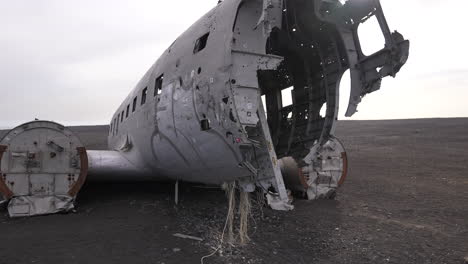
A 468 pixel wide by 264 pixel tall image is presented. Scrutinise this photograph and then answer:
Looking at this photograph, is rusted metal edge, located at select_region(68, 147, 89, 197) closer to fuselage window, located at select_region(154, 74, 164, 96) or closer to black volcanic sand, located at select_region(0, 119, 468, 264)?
black volcanic sand, located at select_region(0, 119, 468, 264)

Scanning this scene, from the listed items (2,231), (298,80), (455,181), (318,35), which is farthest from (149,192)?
(455,181)

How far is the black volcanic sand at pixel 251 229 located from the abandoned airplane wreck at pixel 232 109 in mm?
1056

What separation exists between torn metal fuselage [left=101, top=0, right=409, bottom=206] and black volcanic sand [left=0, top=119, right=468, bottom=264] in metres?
1.28

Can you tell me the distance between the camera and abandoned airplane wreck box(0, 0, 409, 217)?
→ 5566 mm

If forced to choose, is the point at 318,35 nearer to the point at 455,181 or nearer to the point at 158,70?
the point at 158,70

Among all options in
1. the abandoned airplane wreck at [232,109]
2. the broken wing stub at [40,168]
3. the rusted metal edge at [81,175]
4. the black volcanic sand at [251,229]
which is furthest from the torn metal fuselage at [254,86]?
the broken wing stub at [40,168]

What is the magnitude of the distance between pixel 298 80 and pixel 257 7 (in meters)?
2.87

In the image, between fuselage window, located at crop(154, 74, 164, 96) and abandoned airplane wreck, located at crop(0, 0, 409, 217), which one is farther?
fuselage window, located at crop(154, 74, 164, 96)

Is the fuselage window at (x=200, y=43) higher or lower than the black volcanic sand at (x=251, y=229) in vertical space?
higher

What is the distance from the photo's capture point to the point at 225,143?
569 cm

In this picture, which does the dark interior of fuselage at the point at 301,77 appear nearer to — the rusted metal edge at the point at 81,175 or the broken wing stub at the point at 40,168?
the rusted metal edge at the point at 81,175

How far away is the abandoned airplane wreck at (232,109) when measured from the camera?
5.57 metres

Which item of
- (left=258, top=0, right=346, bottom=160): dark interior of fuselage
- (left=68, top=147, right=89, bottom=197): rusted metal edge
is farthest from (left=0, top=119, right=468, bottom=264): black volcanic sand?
(left=258, top=0, right=346, bottom=160): dark interior of fuselage

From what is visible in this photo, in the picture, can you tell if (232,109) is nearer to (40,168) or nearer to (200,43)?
(200,43)
